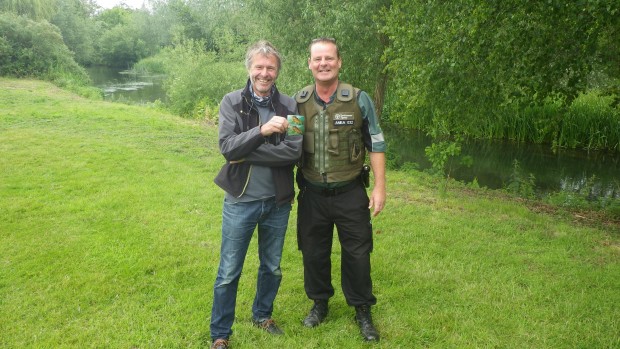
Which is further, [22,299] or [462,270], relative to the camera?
[462,270]

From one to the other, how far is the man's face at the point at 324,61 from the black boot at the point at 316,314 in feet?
5.82

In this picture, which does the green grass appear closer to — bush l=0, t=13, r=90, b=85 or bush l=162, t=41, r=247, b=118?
bush l=162, t=41, r=247, b=118

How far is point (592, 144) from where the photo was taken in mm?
14359

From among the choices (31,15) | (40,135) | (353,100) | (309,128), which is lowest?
(40,135)

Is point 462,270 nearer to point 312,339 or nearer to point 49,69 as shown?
point 312,339

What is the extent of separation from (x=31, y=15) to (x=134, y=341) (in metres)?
38.1

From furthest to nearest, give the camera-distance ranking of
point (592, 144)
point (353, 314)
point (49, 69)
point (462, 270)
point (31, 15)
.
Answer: point (31, 15) → point (49, 69) → point (592, 144) → point (462, 270) → point (353, 314)

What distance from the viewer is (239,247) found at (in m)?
3.17

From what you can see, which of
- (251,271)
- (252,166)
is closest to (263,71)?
(252,166)

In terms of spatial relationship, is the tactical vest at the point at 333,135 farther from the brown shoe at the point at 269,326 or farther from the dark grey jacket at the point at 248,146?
the brown shoe at the point at 269,326

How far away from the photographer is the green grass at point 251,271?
3559 millimetres

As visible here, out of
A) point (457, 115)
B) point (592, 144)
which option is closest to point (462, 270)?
point (457, 115)

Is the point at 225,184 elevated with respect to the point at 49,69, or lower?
lower

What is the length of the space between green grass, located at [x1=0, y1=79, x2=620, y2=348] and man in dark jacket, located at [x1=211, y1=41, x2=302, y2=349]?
591mm
